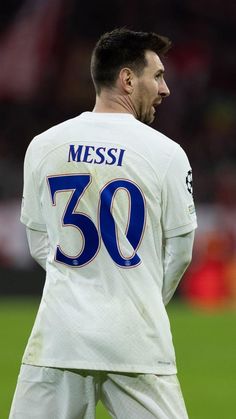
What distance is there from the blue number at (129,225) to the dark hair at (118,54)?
364 mm

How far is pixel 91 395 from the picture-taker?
13.0 ft

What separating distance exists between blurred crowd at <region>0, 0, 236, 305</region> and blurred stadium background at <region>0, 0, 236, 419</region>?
2 centimetres

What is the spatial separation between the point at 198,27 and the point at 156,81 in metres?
19.1

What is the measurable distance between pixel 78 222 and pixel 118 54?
571mm

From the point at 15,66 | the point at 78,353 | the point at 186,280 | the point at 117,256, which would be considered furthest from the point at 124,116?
the point at 15,66

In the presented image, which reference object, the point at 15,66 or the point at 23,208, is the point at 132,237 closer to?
the point at 23,208

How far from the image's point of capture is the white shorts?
3.92 meters

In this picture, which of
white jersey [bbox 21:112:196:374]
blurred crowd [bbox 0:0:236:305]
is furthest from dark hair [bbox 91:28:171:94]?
blurred crowd [bbox 0:0:236:305]

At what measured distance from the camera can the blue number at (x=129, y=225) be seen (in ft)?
13.0

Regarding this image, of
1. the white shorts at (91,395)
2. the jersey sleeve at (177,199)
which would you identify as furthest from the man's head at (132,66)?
the white shorts at (91,395)

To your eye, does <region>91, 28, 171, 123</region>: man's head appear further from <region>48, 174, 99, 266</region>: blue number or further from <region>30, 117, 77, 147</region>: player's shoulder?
<region>48, 174, 99, 266</region>: blue number

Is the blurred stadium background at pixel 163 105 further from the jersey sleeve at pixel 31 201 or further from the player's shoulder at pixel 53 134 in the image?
the player's shoulder at pixel 53 134

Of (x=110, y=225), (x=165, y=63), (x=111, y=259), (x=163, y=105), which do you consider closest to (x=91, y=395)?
(x=111, y=259)

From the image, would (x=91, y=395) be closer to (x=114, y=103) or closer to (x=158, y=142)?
(x=158, y=142)
